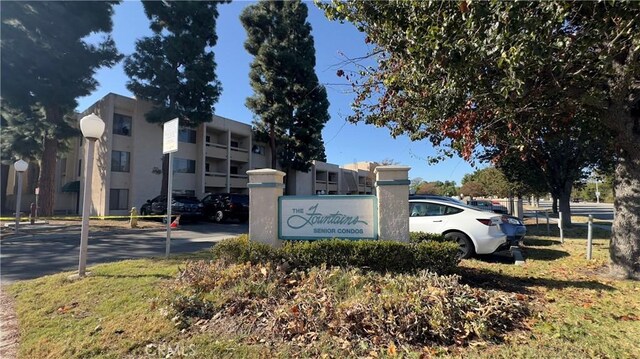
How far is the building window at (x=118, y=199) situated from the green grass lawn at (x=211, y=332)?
63.4 ft

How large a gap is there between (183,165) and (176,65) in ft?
25.3

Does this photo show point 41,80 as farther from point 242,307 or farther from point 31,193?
point 242,307

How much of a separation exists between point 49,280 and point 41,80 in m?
19.8

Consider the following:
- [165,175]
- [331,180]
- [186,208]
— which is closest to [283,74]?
[165,175]

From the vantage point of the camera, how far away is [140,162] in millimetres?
24484

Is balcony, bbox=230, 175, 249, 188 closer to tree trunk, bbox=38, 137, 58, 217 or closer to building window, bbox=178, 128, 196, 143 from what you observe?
building window, bbox=178, 128, 196, 143

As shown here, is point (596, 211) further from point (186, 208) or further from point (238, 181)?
point (186, 208)

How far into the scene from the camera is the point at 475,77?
4926mm

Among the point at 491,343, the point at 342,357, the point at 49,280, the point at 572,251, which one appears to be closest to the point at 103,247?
the point at 49,280

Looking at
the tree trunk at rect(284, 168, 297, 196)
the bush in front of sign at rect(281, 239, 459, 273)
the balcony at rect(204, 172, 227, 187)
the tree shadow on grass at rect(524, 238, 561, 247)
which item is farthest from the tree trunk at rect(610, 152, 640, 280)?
the tree trunk at rect(284, 168, 297, 196)

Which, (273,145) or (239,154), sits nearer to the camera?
(273,145)

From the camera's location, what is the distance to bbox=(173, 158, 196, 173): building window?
87.8ft

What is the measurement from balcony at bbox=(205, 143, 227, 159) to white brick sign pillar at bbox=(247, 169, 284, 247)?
80.2 feet

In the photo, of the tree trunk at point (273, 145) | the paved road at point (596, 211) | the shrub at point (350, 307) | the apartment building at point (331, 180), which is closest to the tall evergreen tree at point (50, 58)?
the tree trunk at point (273, 145)
